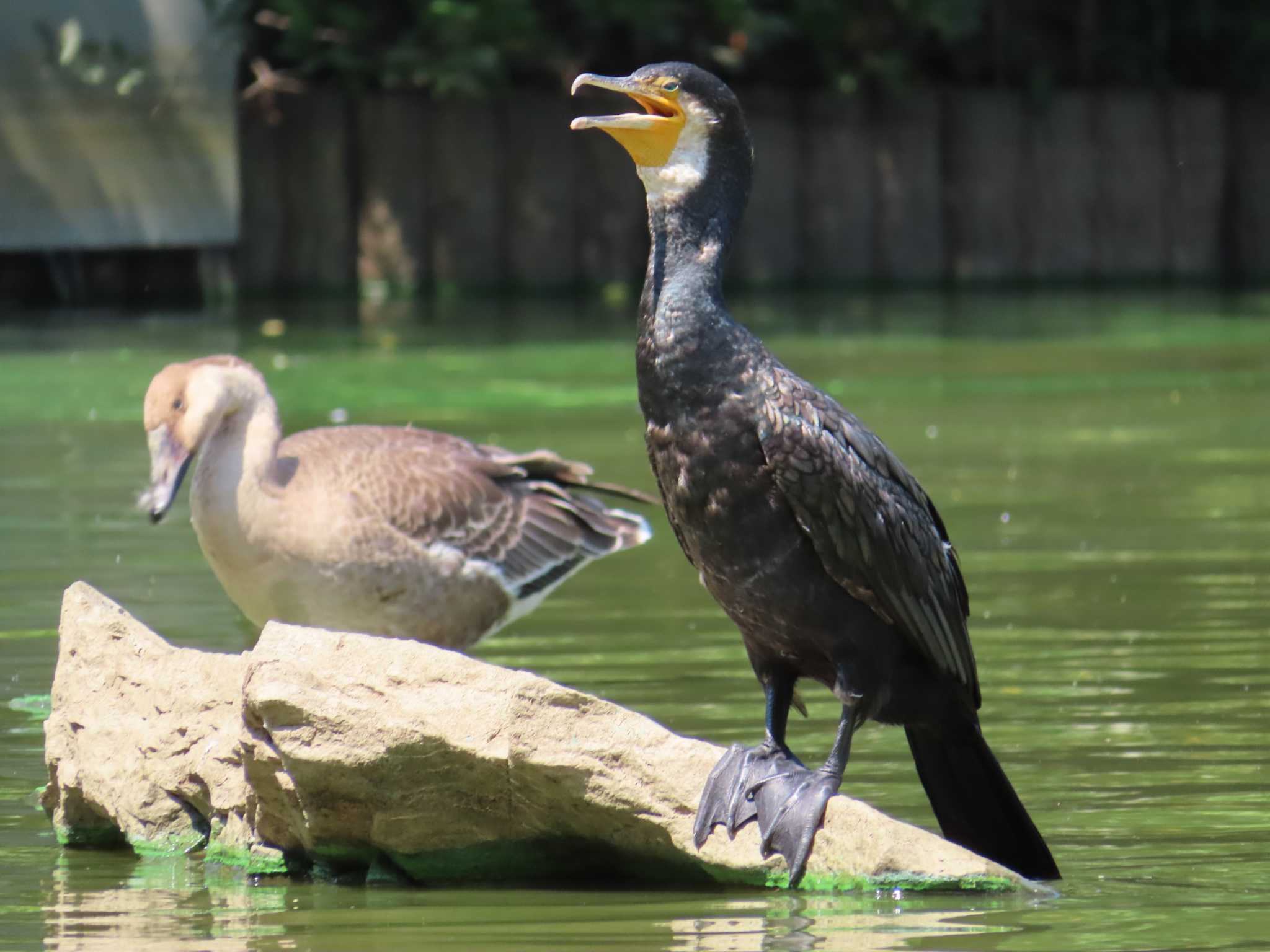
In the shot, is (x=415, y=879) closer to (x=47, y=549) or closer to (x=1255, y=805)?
(x=1255, y=805)

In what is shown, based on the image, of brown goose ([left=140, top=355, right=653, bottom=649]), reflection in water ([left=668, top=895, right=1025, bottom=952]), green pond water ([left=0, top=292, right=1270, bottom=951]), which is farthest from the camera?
brown goose ([left=140, top=355, right=653, bottom=649])

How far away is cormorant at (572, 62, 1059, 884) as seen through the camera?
→ 13.3 feet

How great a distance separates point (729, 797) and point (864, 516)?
1.89 feet

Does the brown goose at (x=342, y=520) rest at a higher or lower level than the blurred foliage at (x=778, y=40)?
higher

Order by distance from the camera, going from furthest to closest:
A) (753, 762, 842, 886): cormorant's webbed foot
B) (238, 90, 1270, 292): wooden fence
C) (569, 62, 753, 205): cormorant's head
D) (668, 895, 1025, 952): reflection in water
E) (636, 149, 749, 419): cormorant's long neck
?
(238, 90, 1270, 292): wooden fence < (569, 62, 753, 205): cormorant's head < (636, 149, 749, 419): cormorant's long neck < (753, 762, 842, 886): cormorant's webbed foot < (668, 895, 1025, 952): reflection in water

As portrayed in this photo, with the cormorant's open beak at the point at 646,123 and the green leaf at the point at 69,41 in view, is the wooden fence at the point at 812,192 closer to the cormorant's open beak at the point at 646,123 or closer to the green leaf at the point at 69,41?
the green leaf at the point at 69,41

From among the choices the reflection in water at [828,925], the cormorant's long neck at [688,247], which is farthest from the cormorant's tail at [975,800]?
the cormorant's long neck at [688,247]

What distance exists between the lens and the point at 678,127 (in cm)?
421

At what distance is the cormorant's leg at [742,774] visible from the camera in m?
4.03

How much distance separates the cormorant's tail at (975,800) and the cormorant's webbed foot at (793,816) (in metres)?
0.34

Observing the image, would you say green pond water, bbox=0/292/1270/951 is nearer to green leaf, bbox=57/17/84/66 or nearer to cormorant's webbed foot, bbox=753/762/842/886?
cormorant's webbed foot, bbox=753/762/842/886

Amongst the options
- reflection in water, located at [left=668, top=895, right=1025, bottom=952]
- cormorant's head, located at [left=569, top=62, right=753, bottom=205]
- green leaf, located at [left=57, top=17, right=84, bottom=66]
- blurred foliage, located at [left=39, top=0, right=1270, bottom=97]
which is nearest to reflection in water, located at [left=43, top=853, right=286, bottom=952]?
reflection in water, located at [left=668, top=895, right=1025, bottom=952]

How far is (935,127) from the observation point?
18297 millimetres

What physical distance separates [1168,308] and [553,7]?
216 inches
